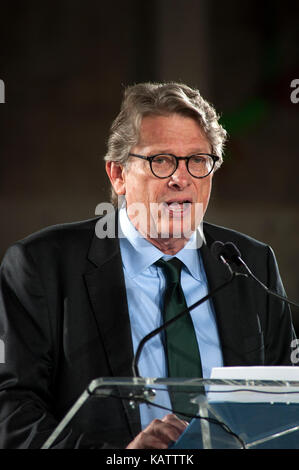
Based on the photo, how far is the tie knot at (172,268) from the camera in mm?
2023

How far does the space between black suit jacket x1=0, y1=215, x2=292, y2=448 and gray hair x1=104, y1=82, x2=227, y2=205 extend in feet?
1.04

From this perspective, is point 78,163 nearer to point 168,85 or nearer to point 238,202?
point 238,202

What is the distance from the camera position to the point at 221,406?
1.33 metres

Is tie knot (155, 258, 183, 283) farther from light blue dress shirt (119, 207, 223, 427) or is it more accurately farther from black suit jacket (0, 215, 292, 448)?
black suit jacket (0, 215, 292, 448)

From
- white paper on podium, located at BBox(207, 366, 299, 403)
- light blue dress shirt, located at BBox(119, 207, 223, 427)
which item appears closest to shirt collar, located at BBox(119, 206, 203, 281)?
light blue dress shirt, located at BBox(119, 207, 223, 427)

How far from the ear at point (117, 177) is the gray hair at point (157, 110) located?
0.11 feet

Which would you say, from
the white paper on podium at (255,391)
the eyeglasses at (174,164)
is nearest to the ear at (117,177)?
the eyeglasses at (174,164)

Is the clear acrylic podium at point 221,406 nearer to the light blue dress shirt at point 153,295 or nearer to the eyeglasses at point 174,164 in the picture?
the light blue dress shirt at point 153,295

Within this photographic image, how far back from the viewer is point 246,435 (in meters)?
1.33

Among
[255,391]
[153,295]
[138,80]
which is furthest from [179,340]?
[138,80]

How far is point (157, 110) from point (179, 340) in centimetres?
73

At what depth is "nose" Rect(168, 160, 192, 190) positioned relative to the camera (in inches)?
81.0

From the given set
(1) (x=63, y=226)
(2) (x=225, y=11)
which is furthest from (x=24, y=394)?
(2) (x=225, y=11)
